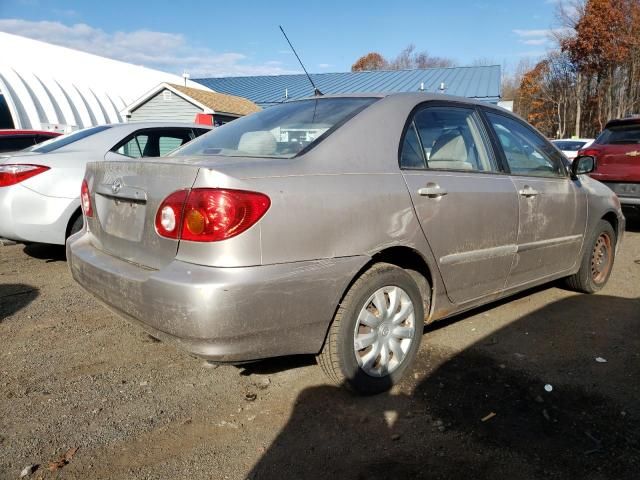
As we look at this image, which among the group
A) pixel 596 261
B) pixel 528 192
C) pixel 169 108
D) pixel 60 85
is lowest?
pixel 596 261

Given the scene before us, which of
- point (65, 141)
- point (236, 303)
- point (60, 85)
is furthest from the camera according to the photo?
point (60, 85)

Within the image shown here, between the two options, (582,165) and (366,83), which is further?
(366,83)

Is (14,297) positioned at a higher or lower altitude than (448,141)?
lower

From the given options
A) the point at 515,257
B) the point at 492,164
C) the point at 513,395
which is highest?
the point at 492,164

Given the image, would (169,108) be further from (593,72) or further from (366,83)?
(593,72)

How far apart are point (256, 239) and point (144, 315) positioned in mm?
661

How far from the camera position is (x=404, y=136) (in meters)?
2.82

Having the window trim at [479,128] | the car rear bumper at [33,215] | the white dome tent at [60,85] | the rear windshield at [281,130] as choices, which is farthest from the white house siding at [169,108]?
the window trim at [479,128]

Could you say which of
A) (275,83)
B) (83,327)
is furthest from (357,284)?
(275,83)

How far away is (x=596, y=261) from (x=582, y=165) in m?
0.94

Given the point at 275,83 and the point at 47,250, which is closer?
the point at 47,250

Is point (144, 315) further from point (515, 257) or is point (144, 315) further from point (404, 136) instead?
point (515, 257)

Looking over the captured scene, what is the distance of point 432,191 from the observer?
A: 9.14ft

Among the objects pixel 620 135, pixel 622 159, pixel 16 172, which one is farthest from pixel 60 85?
pixel 622 159
